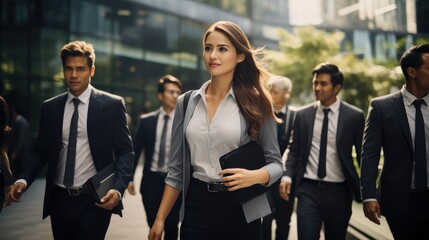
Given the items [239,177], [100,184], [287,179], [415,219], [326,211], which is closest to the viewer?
[239,177]

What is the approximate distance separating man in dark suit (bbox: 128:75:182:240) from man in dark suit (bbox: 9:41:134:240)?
6.70 ft

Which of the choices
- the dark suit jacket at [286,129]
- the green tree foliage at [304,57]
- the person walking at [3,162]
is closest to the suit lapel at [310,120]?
the dark suit jacket at [286,129]

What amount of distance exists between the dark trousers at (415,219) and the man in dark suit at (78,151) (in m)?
2.20

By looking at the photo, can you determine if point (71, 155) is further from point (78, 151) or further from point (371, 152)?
point (371, 152)

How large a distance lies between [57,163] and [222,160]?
1666mm

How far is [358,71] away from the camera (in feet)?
68.7

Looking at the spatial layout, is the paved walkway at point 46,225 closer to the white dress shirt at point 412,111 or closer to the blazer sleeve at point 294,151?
the blazer sleeve at point 294,151

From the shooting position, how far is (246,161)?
9.68ft

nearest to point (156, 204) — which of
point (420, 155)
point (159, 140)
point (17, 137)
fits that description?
point (159, 140)

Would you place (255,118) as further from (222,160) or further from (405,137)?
(405,137)

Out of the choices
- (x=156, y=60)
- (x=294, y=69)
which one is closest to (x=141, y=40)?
(x=156, y=60)

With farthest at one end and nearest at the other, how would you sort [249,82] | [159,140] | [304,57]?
[304,57]
[159,140]
[249,82]

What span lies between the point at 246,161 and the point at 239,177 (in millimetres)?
169

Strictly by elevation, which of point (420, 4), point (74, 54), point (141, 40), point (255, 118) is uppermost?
point (141, 40)
